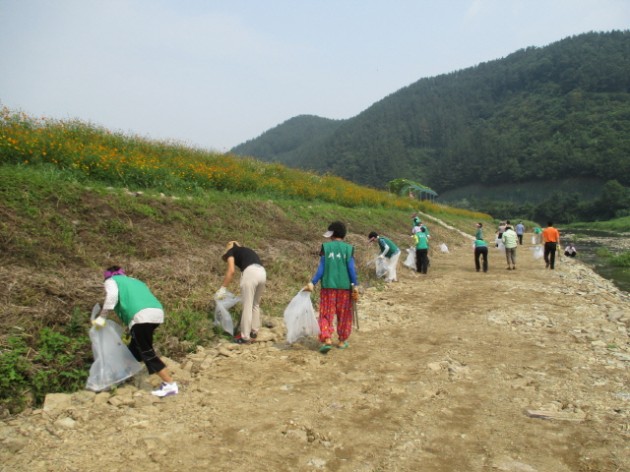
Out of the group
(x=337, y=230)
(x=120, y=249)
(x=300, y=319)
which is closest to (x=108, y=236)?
(x=120, y=249)

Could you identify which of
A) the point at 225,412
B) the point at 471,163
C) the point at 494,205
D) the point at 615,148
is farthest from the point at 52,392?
the point at 471,163

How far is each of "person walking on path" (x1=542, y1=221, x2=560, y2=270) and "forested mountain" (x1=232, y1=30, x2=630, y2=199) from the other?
46.3 meters

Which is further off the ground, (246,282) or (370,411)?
(246,282)

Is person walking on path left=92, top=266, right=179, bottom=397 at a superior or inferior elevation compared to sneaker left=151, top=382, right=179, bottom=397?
superior

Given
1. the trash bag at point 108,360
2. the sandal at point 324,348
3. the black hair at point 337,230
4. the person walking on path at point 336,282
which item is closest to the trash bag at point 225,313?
the person walking on path at point 336,282

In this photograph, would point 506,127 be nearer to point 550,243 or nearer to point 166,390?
point 550,243

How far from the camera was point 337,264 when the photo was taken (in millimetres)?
5129

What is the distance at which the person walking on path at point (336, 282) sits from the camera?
5121mm

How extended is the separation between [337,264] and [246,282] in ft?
4.02

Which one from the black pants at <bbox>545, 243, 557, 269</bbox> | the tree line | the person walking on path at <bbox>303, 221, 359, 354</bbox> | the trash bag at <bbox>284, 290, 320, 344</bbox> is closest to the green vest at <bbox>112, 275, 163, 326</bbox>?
the trash bag at <bbox>284, 290, 320, 344</bbox>

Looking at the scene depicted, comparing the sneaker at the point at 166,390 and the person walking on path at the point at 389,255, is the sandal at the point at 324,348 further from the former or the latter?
the person walking on path at the point at 389,255

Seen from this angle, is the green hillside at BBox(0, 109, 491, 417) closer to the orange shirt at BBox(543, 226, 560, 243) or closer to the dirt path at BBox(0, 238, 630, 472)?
the dirt path at BBox(0, 238, 630, 472)

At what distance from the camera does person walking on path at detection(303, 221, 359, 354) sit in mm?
5121

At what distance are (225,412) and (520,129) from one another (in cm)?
10418
